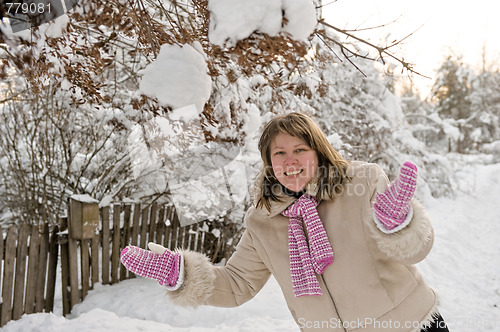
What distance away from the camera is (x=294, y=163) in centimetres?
189

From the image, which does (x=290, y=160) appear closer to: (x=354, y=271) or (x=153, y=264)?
(x=354, y=271)

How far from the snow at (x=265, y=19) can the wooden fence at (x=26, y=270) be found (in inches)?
133

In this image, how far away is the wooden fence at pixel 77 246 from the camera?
3.91 metres

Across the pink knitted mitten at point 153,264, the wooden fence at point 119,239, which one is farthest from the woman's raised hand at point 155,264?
the wooden fence at point 119,239

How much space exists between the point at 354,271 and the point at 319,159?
584 millimetres

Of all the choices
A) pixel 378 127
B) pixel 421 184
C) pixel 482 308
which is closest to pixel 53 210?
pixel 482 308

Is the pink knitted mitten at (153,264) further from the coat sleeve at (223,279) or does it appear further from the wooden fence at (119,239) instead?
the wooden fence at (119,239)

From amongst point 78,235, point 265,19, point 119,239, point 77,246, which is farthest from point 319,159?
point 77,246

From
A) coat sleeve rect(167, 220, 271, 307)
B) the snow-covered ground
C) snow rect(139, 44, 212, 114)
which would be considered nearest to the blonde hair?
coat sleeve rect(167, 220, 271, 307)

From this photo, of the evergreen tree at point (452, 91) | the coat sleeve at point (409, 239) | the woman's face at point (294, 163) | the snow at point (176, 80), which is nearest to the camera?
the coat sleeve at point (409, 239)

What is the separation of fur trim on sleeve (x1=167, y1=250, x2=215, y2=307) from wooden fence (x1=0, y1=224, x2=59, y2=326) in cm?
272

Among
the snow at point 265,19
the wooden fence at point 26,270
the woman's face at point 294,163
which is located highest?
the snow at point 265,19

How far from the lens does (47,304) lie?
14.1ft

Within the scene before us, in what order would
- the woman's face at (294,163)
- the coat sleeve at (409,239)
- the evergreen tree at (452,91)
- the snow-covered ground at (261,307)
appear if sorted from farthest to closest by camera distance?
the evergreen tree at (452,91), the snow-covered ground at (261,307), the woman's face at (294,163), the coat sleeve at (409,239)
